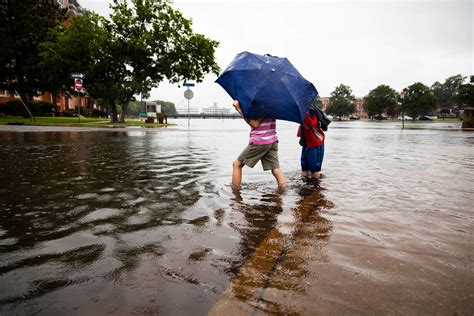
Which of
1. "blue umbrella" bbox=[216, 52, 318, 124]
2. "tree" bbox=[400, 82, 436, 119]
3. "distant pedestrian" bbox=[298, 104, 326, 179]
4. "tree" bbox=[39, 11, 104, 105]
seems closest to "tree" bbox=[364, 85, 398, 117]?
"tree" bbox=[400, 82, 436, 119]

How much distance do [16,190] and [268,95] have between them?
387 cm

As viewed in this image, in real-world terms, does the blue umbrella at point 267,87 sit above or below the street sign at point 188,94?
below

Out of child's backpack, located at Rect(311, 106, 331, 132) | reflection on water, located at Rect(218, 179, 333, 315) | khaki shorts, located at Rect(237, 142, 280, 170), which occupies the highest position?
child's backpack, located at Rect(311, 106, 331, 132)

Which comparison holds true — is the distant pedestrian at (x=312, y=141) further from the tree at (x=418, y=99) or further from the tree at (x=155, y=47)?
the tree at (x=418, y=99)

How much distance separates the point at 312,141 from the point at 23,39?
117ft

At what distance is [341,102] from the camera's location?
14075cm

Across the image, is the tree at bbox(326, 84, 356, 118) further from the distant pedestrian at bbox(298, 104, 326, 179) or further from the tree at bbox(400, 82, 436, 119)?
the distant pedestrian at bbox(298, 104, 326, 179)

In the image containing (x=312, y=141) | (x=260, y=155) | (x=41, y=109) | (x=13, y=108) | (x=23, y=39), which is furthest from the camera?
(x=41, y=109)

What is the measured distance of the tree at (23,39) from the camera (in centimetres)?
2960

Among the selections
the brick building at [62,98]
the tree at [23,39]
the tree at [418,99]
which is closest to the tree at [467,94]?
the tree at [418,99]

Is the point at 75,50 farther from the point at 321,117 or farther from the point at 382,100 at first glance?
the point at 382,100

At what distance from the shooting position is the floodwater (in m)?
1.80

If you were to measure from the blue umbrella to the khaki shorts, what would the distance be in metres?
0.64

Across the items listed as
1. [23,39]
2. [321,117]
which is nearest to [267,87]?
[321,117]
